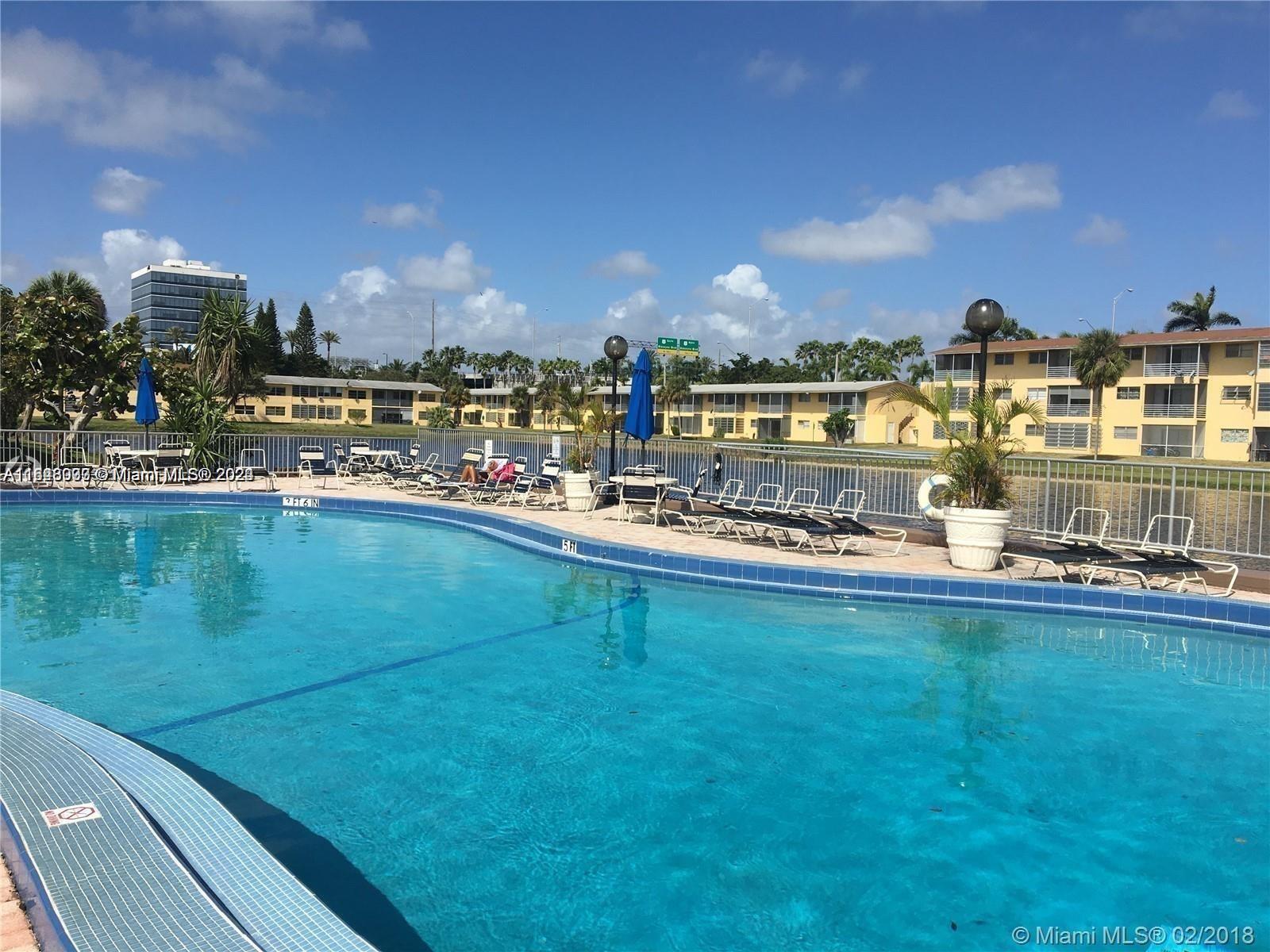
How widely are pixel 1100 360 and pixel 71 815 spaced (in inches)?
1993

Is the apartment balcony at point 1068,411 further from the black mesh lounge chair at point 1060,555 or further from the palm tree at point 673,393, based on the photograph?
the black mesh lounge chair at point 1060,555

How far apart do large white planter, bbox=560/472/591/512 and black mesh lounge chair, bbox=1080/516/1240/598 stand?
309 inches

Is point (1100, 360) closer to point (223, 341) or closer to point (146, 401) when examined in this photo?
point (223, 341)

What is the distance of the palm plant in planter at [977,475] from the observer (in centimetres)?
963

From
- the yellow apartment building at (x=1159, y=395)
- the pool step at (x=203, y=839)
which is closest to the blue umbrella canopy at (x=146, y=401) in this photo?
the pool step at (x=203, y=839)

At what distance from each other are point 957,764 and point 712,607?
4.05 m

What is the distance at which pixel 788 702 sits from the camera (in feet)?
19.9

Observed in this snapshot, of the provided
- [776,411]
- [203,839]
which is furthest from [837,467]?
[776,411]

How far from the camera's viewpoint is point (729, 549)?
35.9 feet

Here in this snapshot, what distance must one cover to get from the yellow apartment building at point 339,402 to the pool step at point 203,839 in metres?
64.6

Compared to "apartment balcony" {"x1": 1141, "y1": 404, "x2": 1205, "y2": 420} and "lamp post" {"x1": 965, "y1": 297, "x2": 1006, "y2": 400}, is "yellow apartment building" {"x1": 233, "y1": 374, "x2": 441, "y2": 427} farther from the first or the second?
"lamp post" {"x1": 965, "y1": 297, "x2": 1006, "y2": 400}

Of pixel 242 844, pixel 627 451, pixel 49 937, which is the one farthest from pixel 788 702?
pixel 627 451

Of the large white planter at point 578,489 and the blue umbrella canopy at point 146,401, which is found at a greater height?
the blue umbrella canopy at point 146,401

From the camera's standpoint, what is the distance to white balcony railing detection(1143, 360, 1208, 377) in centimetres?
4422
